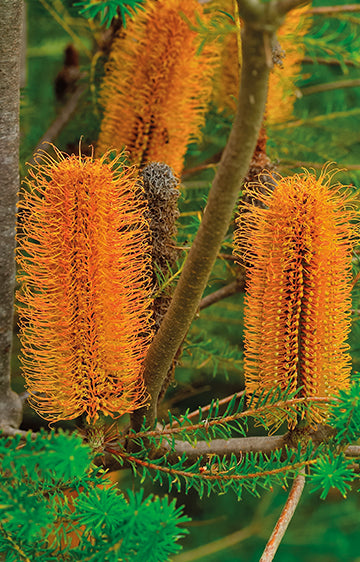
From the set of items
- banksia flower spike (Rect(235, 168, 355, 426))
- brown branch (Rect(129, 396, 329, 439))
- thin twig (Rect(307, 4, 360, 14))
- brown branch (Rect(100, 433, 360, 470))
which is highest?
thin twig (Rect(307, 4, 360, 14))

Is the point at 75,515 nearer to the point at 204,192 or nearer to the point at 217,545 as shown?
the point at 204,192

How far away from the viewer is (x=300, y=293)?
1.03 ft

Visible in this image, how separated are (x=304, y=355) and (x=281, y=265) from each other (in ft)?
0.14

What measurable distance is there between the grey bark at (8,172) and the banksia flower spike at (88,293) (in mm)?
34

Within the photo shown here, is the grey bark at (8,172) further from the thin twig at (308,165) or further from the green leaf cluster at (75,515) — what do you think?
the thin twig at (308,165)

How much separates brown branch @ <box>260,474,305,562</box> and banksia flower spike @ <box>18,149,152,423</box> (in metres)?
0.09

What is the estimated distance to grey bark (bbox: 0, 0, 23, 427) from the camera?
33 centimetres

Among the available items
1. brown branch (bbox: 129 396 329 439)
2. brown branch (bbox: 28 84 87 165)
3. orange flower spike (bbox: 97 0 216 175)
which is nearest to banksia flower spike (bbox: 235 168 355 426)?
brown branch (bbox: 129 396 329 439)

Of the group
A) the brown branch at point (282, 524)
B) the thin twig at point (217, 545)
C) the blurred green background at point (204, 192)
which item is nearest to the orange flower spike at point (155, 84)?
the blurred green background at point (204, 192)

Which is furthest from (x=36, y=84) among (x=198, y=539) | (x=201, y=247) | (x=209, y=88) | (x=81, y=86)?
(x=201, y=247)

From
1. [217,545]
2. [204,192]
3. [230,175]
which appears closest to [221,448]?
[230,175]

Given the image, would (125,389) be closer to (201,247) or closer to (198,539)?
(201,247)

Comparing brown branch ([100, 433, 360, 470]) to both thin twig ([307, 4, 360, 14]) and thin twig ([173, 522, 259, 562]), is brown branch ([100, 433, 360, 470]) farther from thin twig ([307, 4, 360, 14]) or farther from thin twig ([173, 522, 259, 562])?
thin twig ([173, 522, 259, 562])

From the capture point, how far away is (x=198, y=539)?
2.85ft
